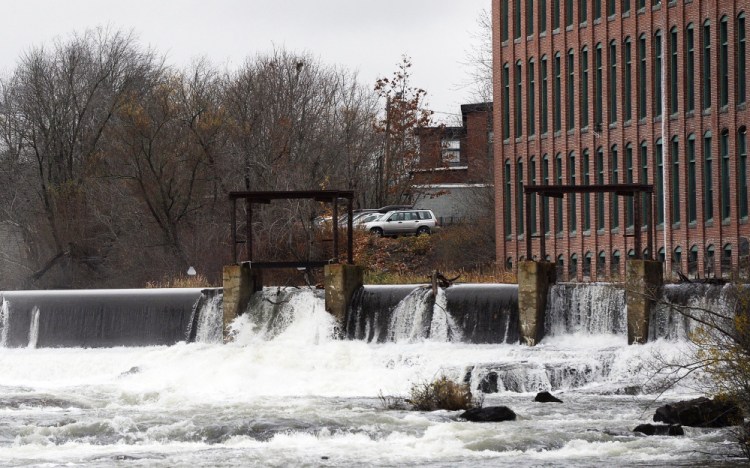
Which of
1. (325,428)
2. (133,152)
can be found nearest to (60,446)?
(325,428)

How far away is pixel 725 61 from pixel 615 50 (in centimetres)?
729

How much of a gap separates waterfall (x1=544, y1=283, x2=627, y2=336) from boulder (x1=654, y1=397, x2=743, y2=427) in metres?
10.1

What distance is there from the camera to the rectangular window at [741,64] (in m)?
51.0

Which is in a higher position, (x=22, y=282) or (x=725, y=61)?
(x=725, y=61)

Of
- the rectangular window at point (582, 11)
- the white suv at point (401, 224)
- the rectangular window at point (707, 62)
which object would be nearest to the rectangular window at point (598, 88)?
the rectangular window at point (582, 11)

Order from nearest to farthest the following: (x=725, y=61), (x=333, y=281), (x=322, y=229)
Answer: (x=333, y=281), (x=725, y=61), (x=322, y=229)

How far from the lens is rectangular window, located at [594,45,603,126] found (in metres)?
59.8

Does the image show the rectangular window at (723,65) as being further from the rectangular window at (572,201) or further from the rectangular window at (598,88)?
the rectangular window at (572,201)

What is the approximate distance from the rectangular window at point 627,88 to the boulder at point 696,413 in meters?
30.6

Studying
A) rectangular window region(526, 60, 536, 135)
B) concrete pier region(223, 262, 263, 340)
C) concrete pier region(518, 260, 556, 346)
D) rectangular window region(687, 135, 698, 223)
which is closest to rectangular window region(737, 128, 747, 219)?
rectangular window region(687, 135, 698, 223)

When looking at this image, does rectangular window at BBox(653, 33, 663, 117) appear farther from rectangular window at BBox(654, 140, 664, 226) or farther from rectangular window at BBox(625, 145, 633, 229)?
rectangular window at BBox(625, 145, 633, 229)

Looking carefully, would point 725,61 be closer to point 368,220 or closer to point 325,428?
point 368,220

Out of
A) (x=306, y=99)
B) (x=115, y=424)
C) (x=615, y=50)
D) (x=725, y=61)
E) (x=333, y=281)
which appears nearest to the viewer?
(x=115, y=424)

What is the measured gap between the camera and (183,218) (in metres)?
67.3
